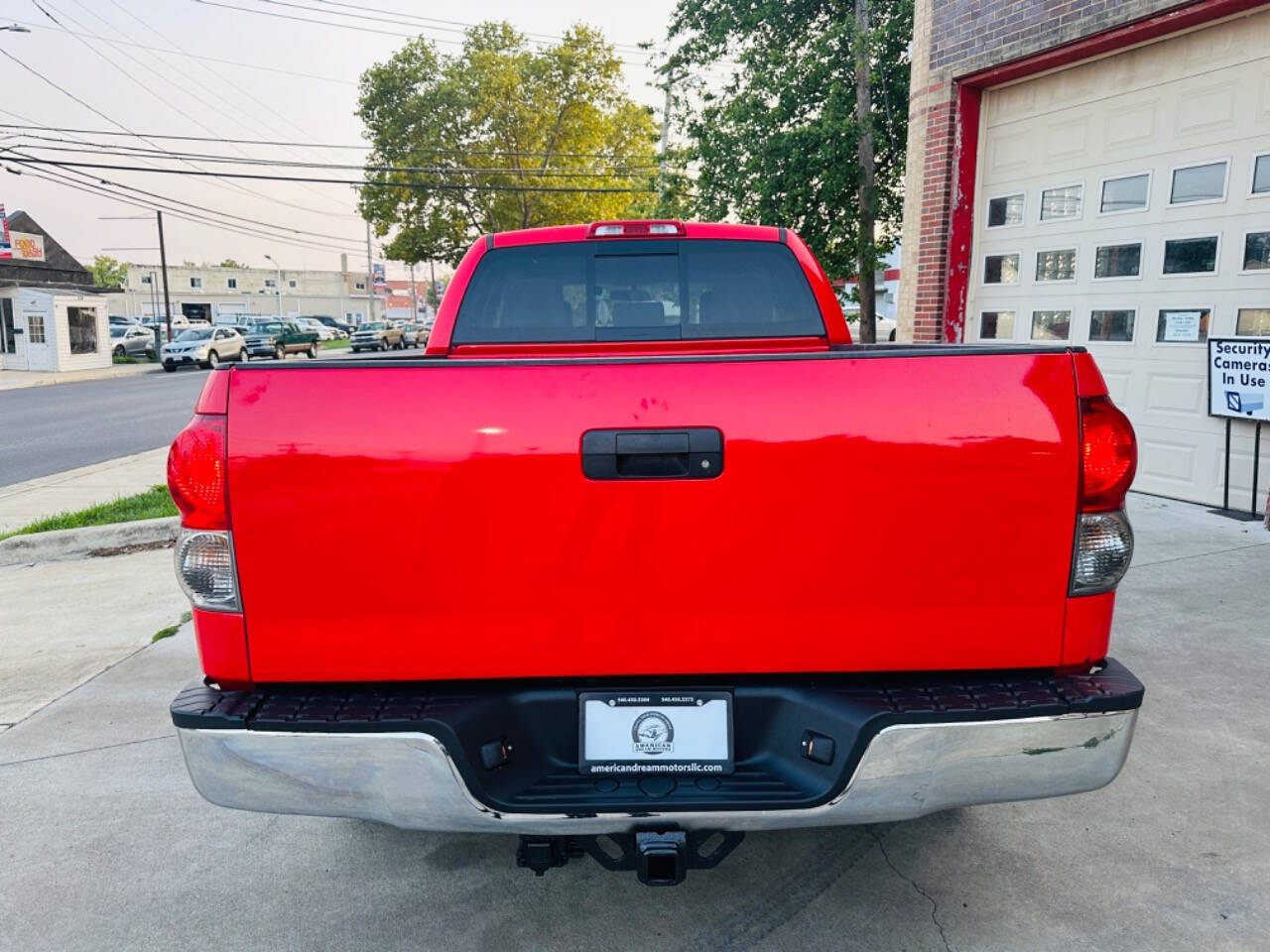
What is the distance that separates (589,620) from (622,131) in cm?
4576

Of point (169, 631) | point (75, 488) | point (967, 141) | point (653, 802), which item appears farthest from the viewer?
point (75, 488)

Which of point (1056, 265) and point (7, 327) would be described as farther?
point (7, 327)

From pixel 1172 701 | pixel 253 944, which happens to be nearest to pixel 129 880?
pixel 253 944

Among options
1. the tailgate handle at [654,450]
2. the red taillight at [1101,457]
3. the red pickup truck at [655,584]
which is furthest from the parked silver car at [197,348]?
the red taillight at [1101,457]

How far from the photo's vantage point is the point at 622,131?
146 feet

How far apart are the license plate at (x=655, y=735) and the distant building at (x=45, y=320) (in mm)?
39020

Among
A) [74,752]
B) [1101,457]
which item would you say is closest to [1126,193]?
[1101,457]

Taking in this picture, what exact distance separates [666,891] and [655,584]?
1173 mm

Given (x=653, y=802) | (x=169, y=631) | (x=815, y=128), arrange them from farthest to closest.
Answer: (x=815, y=128)
(x=169, y=631)
(x=653, y=802)

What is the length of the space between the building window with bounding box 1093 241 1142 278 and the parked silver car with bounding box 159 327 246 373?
103ft

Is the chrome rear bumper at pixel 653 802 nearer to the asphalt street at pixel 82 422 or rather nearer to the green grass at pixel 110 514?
the asphalt street at pixel 82 422

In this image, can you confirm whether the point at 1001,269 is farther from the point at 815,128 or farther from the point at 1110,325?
the point at 815,128

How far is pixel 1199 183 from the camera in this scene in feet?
23.1

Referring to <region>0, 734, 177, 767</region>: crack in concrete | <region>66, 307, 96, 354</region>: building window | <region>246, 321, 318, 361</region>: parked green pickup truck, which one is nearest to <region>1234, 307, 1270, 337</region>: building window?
<region>0, 734, 177, 767</region>: crack in concrete
